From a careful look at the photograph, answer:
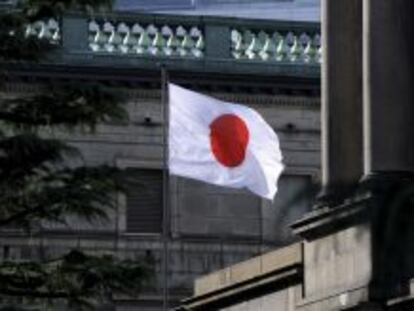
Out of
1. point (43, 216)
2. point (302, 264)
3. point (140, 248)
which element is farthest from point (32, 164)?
point (140, 248)

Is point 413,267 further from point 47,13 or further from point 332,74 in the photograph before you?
point 47,13

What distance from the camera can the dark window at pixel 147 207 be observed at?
47469mm

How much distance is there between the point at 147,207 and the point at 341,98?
16943 millimetres

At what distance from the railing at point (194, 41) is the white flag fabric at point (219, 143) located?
9.47 meters

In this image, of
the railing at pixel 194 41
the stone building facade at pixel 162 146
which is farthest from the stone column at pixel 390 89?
the railing at pixel 194 41

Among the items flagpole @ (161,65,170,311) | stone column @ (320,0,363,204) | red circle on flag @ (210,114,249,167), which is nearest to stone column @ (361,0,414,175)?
stone column @ (320,0,363,204)

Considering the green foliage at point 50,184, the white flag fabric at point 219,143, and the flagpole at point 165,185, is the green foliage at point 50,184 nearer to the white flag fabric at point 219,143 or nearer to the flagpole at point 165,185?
the white flag fabric at point 219,143

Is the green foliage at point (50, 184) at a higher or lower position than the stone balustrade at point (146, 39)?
lower

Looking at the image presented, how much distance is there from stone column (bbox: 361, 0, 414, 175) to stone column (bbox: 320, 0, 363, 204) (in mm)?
1147

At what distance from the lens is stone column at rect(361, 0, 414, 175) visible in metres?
29.4

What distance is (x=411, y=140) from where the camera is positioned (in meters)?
29.4

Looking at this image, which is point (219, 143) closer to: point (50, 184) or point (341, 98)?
point (50, 184)

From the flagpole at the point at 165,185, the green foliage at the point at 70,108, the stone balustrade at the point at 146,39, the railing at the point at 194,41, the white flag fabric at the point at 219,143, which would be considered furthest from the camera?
the stone balustrade at the point at 146,39

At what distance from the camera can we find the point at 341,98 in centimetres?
3100
